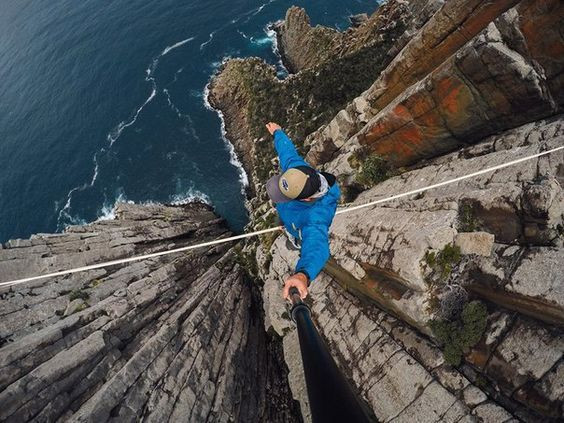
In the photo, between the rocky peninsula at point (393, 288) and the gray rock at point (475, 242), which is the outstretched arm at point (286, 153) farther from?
the gray rock at point (475, 242)

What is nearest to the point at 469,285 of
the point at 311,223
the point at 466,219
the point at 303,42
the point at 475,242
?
the point at 475,242

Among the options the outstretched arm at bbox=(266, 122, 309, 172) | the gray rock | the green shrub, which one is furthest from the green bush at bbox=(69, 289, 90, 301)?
the green shrub

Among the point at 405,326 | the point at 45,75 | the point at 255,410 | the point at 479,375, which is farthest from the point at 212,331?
the point at 45,75

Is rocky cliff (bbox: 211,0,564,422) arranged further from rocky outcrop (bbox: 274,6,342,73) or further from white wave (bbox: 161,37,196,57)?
white wave (bbox: 161,37,196,57)

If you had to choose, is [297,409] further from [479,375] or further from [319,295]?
[479,375]

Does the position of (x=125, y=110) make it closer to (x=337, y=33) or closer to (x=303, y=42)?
(x=303, y=42)
